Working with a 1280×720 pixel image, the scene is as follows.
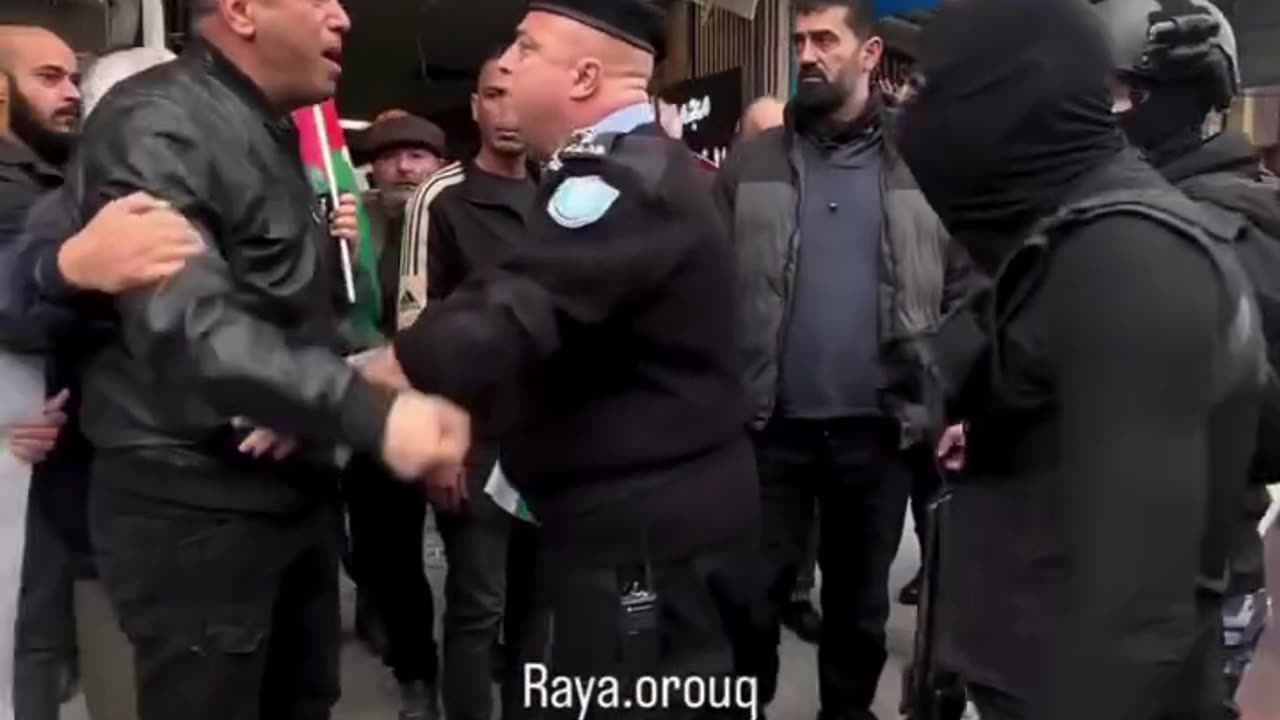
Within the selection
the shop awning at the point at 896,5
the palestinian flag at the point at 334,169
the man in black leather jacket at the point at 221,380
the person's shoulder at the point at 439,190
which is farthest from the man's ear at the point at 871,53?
the shop awning at the point at 896,5

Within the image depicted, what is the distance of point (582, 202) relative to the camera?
2.23m

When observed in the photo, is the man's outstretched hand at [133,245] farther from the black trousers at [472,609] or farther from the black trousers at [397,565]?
the black trousers at [397,565]

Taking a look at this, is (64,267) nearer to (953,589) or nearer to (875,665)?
(953,589)

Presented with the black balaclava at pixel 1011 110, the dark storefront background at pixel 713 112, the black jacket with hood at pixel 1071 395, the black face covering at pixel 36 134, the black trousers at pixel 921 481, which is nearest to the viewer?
the black jacket with hood at pixel 1071 395

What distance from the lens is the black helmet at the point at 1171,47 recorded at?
268cm

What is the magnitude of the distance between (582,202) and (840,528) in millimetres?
2231

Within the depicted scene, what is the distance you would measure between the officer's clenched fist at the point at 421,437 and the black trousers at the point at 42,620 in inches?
67.4

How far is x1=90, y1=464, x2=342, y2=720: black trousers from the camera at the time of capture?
7.88 feet

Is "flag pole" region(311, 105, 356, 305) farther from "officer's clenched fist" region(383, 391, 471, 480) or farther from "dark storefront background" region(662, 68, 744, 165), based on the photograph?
"dark storefront background" region(662, 68, 744, 165)

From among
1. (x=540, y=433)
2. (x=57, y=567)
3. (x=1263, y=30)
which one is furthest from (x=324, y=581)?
(x=1263, y=30)

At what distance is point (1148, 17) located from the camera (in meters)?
2.76

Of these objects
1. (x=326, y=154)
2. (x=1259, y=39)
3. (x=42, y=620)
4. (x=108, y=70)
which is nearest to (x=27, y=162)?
(x=108, y=70)

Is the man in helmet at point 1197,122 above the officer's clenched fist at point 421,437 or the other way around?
above

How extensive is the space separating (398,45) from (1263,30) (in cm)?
796
